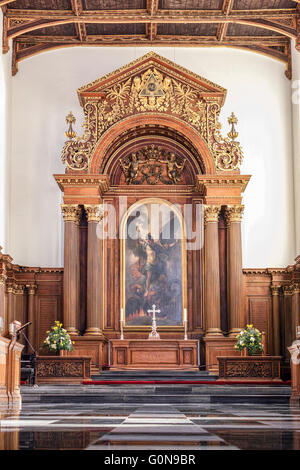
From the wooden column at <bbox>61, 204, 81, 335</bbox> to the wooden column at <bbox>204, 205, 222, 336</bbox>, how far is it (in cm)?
342

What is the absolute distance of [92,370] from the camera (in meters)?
17.6

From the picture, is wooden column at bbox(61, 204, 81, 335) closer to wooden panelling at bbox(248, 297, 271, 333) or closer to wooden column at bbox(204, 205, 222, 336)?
wooden column at bbox(204, 205, 222, 336)

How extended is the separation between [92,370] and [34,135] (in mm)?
7056

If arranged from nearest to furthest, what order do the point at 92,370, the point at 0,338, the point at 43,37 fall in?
1. the point at 0,338
2. the point at 92,370
3. the point at 43,37

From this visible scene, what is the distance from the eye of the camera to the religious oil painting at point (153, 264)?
19391mm

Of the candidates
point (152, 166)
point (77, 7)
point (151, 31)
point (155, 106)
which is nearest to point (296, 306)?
point (152, 166)

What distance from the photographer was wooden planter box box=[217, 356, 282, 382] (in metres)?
16.1

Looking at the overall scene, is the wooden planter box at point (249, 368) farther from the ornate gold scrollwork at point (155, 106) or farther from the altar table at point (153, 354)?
the ornate gold scrollwork at point (155, 106)

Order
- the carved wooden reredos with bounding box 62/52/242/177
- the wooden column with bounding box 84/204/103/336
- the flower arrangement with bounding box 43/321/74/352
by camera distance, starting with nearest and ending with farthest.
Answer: the flower arrangement with bounding box 43/321/74/352, the wooden column with bounding box 84/204/103/336, the carved wooden reredos with bounding box 62/52/242/177

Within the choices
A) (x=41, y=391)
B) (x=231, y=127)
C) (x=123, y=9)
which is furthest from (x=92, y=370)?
(x=123, y=9)

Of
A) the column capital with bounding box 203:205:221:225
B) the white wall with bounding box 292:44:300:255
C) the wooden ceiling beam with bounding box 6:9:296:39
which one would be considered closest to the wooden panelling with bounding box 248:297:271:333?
the white wall with bounding box 292:44:300:255

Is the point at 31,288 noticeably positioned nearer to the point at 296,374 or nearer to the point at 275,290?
the point at 275,290

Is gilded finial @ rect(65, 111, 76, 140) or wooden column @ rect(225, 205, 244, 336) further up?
gilded finial @ rect(65, 111, 76, 140)
